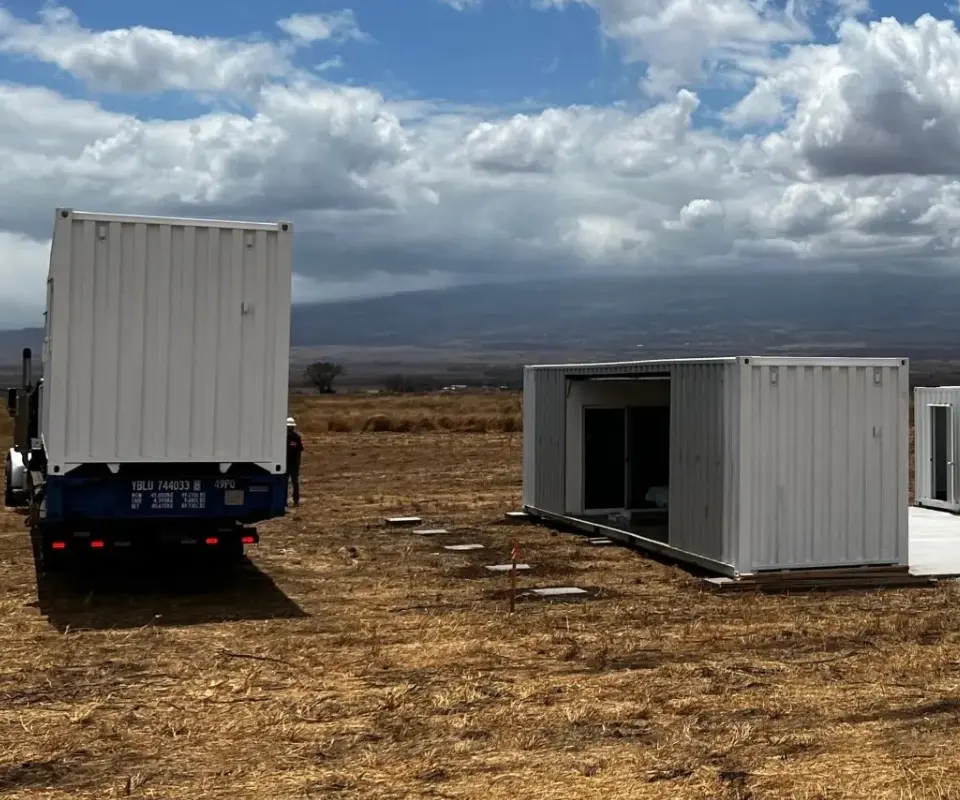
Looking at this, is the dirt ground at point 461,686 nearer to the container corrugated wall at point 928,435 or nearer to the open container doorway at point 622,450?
the open container doorway at point 622,450

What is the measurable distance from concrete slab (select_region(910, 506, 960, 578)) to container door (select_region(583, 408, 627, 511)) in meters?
4.89

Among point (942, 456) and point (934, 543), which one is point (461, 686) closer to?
point (934, 543)

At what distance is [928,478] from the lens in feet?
74.4

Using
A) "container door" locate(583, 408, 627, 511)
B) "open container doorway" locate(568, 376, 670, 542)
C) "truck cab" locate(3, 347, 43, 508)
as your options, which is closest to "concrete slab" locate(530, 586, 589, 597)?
"open container doorway" locate(568, 376, 670, 542)

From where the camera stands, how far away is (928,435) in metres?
22.2

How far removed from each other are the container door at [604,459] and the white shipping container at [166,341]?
357 inches

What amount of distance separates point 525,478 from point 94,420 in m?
11.0

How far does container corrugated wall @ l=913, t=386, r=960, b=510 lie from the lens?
2120 cm

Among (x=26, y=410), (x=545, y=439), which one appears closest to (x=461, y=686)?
Answer: (x=26, y=410)

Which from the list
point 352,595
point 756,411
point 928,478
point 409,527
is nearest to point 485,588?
point 352,595

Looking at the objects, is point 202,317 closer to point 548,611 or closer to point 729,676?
point 548,611

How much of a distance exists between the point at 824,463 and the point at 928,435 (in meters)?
8.23

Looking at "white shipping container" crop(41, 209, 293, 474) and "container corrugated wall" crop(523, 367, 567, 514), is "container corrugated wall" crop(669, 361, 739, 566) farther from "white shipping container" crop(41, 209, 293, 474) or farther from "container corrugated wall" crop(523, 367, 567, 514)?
"white shipping container" crop(41, 209, 293, 474)

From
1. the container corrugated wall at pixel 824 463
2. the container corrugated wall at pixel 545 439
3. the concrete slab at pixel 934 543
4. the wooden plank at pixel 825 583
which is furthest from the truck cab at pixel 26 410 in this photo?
the concrete slab at pixel 934 543
